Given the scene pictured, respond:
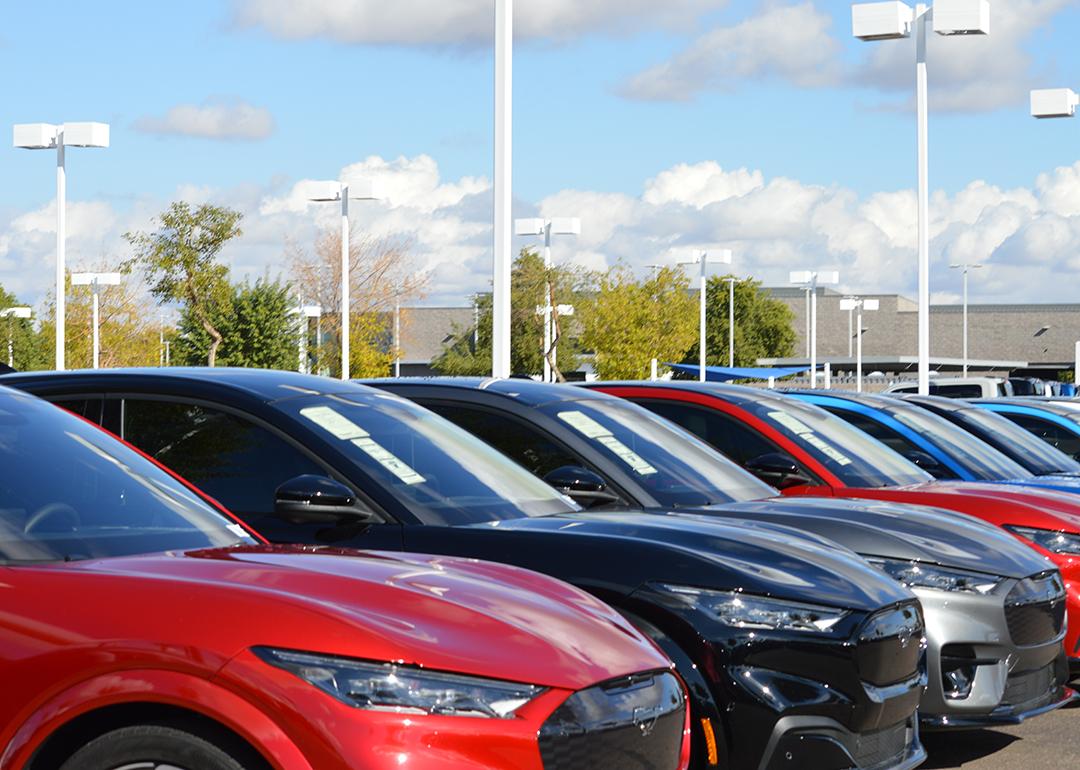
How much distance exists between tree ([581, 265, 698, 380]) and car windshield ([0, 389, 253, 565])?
56.0 meters

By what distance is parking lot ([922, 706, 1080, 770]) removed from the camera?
7551 millimetres

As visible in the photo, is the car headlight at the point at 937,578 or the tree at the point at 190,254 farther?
the tree at the point at 190,254

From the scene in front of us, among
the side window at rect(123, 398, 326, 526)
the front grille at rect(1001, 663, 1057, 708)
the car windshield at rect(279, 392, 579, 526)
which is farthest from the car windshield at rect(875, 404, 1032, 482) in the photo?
the side window at rect(123, 398, 326, 526)

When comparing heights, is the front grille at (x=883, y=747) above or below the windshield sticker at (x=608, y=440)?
below

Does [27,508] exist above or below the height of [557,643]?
above

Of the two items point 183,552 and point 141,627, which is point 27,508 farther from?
point 141,627

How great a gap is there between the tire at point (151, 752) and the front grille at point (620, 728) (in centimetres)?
71

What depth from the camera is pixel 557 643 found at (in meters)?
4.07

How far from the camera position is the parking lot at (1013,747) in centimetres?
755

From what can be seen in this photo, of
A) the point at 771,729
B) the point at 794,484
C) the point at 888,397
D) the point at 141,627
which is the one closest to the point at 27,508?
the point at 141,627

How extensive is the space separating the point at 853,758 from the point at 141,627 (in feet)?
8.51

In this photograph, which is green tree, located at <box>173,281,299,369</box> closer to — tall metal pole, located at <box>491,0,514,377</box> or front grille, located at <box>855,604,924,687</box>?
tall metal pole, located at <box>491,0,514,377</box>

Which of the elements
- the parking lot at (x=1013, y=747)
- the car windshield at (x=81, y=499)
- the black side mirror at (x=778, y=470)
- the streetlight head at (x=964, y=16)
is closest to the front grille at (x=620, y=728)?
the car windshield at (x=81, y=499)

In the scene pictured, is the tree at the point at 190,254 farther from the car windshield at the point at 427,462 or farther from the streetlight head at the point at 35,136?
the car windshield at the point at 427,462
